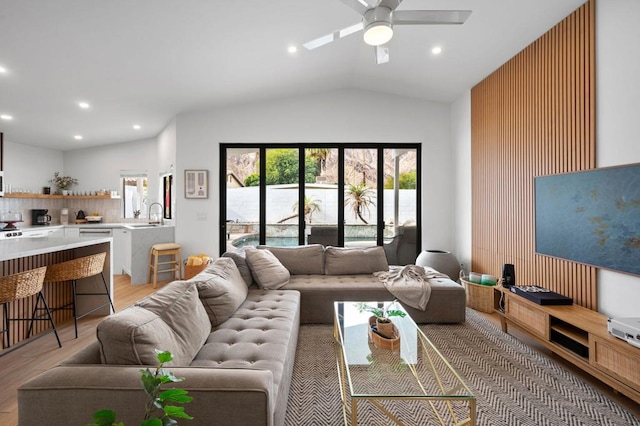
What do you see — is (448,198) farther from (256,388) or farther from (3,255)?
(3,255)

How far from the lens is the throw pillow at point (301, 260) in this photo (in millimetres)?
3734

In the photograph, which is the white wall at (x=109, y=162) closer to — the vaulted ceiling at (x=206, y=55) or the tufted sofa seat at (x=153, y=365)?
the vaulted ceiling at (x=206, y=55)

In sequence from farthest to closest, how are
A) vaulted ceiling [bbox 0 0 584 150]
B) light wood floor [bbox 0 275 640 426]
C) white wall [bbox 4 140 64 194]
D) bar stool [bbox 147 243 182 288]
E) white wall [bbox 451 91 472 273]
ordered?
white wall [bbox 4 140 64 194] < bar stool [bbox 147 243 182 288] < white wall [bbox 451 91 472 273] < vaulted ceiling [bbox 0 0 584 150] < light wood floor [bbox 0 275 640 426]

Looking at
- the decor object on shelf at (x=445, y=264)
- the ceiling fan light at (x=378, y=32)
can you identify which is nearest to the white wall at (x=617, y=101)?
the ceiling fan light at (x=378, y=32)

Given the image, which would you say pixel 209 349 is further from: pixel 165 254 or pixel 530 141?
pixel 165 254

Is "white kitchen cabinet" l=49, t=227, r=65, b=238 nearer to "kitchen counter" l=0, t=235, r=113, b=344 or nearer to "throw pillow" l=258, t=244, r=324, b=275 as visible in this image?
"kitchen counter" l=0, t=235, r=113, b=344

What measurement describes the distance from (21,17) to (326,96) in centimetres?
374

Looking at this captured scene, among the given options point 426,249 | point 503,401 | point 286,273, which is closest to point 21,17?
point 286,273

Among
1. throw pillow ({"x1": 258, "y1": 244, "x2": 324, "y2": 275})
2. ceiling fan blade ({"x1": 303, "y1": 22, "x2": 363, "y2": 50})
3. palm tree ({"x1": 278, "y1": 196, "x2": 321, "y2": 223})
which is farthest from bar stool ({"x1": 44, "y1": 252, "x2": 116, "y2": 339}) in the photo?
palm tree ({"x1": 278, "y1": 196, "x2": 321, "y2": 223})

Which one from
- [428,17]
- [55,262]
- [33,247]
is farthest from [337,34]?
[55,262]

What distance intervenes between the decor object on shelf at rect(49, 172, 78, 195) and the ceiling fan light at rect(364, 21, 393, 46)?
693 centimetres

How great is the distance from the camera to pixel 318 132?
17.2 ft

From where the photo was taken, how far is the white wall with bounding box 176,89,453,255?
5.22 meters

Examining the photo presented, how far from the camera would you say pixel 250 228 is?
17.8 ft
